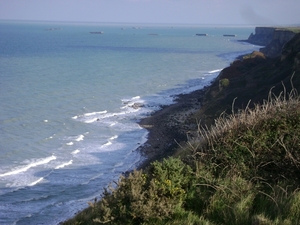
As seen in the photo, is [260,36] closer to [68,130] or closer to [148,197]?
[68,130]

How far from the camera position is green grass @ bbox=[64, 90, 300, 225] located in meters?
6.33

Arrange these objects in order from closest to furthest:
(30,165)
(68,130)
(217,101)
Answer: (30,165) < (68,130) < (217,101)

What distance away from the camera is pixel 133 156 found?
89.8 feet

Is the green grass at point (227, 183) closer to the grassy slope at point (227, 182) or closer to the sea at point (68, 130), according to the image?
the grassy slope at point (227, 182)

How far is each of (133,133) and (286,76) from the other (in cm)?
1522

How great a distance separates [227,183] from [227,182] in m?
0.03

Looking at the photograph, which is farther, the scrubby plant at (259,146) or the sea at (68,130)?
the sea at (68,130)

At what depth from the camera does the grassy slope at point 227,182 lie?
6336 mm

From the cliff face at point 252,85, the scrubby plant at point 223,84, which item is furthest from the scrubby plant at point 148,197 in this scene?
the scrubby plant at point 223,84

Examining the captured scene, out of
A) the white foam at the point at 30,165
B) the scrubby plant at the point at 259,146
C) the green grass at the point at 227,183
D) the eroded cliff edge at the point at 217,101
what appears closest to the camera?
the green grass at the point at 227,183

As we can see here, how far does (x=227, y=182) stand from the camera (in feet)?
23.2

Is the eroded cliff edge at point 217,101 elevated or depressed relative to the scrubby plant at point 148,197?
depressed

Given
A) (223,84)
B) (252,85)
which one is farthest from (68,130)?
(252,85)

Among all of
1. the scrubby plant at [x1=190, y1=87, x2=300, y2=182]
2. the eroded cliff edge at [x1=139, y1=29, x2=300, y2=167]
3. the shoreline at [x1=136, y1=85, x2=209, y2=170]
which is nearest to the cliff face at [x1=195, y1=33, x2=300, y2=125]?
the eroded cliff edge at [x1=139, y1=29, x2=300, y2=167]
